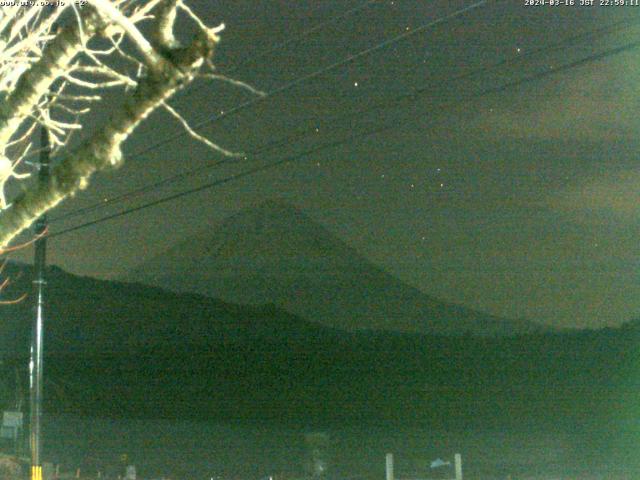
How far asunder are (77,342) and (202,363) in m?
Result: 18.9

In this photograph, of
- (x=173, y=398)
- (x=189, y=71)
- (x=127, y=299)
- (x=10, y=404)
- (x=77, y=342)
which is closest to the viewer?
(x=189, y=71)

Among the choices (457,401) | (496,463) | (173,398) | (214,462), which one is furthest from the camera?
(173,398)

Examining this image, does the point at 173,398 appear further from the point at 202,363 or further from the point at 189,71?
the point at 189,71

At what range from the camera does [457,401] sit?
59844 mm

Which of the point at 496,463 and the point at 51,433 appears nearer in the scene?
the point at 496,463

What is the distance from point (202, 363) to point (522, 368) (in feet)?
92.9

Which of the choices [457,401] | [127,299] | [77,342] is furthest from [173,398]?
[127,299]

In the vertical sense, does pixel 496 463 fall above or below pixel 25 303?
below

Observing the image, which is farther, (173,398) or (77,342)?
(77,342)

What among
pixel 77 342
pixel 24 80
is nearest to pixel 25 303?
pixel 77 342

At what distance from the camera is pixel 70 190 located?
4.84 metres

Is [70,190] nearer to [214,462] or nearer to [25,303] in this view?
[214,462]

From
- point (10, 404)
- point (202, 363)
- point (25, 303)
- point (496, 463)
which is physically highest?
point (25, 303)

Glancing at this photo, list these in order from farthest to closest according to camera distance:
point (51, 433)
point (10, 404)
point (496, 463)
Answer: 1. point (51, 433)
2. point (10, 404)
3. point (496, 463)
